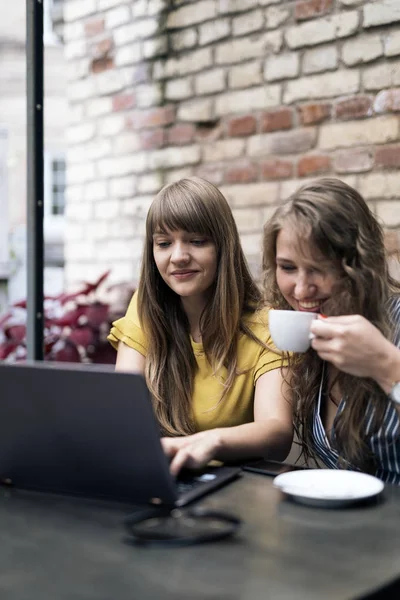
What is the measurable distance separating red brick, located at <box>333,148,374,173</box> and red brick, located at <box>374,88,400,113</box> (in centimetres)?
13

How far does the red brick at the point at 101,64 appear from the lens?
3.25m

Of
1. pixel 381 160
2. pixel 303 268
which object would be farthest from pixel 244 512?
pixel 381 160

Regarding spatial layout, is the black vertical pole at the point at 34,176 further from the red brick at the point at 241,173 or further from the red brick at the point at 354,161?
the red brick at the point at 354,161

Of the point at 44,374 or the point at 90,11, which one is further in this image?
the point at 90,11

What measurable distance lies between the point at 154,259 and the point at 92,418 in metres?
0.73

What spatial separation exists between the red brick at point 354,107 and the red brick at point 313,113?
0.14ft

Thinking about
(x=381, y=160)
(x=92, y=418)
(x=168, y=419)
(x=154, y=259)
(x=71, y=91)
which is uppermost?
(x=71, y=91)

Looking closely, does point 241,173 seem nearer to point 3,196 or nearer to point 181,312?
point 181,312

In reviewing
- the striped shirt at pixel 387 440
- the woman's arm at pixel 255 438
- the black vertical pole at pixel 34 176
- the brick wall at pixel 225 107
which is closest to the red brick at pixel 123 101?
the brick wall at pixel 225 107

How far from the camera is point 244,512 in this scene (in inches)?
42.1

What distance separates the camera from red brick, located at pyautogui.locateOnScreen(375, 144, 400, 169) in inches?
92.8

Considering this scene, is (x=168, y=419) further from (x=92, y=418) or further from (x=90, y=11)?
(x=90, y=11)

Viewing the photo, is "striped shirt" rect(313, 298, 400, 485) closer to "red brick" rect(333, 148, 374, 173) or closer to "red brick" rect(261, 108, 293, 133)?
"red brick" rect(333, 148, 374, 173)

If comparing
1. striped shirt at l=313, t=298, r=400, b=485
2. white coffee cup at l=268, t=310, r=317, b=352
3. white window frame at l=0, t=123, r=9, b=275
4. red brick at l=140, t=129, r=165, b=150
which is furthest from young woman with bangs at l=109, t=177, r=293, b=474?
white window frame at l=0, t=123, r=9, b=275
